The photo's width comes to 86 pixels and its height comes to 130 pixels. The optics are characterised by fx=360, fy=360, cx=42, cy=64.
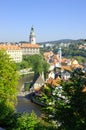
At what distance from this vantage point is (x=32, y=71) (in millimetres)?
56375

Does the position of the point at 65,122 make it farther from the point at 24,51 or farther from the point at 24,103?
the point at 24,51

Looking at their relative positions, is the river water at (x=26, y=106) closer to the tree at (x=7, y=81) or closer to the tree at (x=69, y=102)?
the tree at (x=7, y=81)

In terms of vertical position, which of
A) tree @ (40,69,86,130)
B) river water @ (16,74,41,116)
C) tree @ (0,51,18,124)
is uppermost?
tree @ (40,69,86,130)

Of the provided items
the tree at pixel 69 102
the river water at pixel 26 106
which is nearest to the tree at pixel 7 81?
the river water at pixel 26 106

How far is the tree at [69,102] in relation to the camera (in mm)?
6837

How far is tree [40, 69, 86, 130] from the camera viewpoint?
6.84 metres

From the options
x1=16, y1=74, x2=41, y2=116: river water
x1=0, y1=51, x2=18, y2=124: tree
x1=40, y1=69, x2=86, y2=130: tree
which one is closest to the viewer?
x1=40, y1=69, x2=86, y2=130: tree

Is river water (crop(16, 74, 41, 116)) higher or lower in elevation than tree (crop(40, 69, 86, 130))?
lower

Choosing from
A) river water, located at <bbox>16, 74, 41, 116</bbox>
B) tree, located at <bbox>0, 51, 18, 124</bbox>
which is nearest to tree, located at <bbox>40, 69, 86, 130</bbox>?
tree, located at <bbox>0, 51, 18, 124</bbox>

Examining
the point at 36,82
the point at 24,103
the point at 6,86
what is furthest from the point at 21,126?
the point at 36,82

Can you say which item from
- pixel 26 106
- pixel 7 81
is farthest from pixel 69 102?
pixel 26 106

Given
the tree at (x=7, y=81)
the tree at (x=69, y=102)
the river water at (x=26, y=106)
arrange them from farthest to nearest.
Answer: the river water at (x=26, y=106), the tree at (x=7, y=81), the tree at (x=69, y=102)

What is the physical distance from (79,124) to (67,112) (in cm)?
42

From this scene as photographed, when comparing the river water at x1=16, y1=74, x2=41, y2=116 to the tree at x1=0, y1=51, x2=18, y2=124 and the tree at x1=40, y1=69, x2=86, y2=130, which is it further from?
the tree at x1=40, y1=69, x2=86, y2=130
